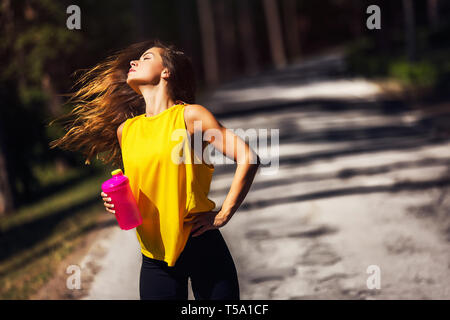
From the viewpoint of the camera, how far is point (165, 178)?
8.94ft

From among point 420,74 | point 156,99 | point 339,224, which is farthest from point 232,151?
point 420,74

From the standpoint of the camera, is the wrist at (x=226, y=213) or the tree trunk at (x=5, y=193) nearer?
the wrist at (x=226, y=213)

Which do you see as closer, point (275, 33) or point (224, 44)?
point (224, 44)

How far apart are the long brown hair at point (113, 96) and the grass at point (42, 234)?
298cm

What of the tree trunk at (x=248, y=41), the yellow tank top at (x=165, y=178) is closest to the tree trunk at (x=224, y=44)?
the tree trunk at (x=248, y=41)

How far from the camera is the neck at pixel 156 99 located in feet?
9.38

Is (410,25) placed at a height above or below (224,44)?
below

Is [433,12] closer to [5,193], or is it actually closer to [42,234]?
[5,193]

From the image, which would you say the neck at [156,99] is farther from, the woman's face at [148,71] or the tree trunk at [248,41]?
the tree trunk at [248,41]

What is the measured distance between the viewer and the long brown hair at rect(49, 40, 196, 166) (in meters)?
2.93

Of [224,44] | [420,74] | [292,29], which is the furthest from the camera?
[292,29]

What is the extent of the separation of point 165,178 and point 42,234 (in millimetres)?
6975

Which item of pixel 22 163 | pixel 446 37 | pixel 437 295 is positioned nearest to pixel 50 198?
pixel 22 163

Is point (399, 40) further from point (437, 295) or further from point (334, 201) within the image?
point (437, 295)
